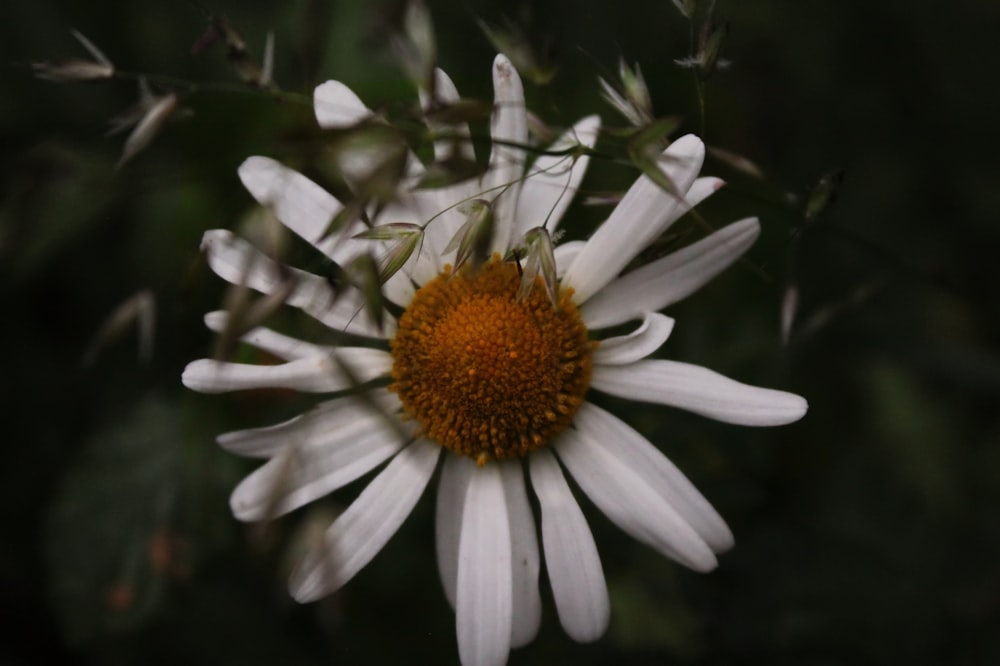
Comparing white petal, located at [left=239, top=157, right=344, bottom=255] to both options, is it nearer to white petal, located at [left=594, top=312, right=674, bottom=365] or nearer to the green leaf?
white petal, located at [left=594, top=312, right=674, bottom=365]

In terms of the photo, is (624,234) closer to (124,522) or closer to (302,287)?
(302,287)

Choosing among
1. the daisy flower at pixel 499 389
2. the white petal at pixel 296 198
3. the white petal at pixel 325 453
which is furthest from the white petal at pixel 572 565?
the white petal at pixel 296 198

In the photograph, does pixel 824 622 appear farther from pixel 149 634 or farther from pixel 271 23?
pixel 271 23

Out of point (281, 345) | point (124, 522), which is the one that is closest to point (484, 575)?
point (281, 345)

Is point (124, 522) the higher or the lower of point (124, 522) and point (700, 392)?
the lower

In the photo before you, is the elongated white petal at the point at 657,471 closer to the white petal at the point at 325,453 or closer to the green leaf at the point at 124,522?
the white petal at the point at 325,453

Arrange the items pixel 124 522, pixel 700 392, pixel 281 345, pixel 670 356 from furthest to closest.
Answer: pixel 124 522 → pixel 670 356 → pixel 281 345 → pixel 700 392

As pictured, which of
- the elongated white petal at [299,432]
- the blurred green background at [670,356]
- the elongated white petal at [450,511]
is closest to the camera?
the elongated white petal at [299,432]

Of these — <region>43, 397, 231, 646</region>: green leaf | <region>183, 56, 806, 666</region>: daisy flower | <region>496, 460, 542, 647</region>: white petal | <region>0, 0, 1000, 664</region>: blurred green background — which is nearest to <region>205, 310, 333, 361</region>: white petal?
<region>183, 56, 806, 666</region>: daisy flower
